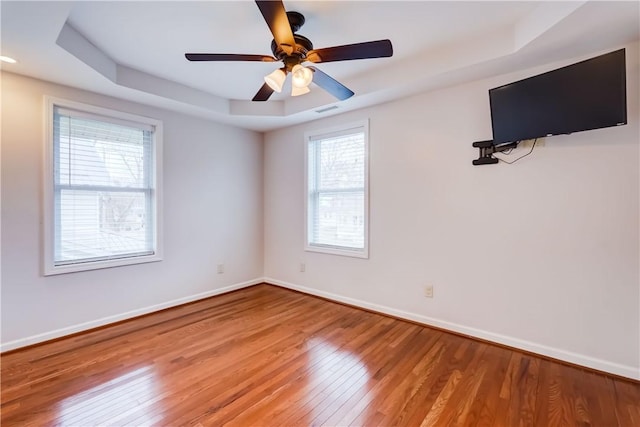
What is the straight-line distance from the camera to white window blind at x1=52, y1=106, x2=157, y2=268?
111 inches

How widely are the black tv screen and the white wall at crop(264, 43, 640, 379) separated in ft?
0.84

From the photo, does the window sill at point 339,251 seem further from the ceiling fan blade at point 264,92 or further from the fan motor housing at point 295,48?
the fan motor housing at point 295,48

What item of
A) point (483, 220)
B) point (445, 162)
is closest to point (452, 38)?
point (445, 162)

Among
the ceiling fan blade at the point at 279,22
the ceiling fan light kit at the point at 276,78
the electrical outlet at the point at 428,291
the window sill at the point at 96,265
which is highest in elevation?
the ceiling fan blade at the point at 279,22

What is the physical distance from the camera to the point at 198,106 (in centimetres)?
342

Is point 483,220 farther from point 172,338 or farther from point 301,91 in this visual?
point 172,338

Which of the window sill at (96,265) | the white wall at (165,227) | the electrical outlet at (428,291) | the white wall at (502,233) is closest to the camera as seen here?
the white wall at (502,233)

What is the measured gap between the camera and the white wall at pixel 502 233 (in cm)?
217

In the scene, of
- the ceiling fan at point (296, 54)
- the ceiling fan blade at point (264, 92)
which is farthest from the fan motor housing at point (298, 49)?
the ceiling fan blade at point (264, 92)

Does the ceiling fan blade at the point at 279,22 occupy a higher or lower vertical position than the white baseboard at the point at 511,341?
higher

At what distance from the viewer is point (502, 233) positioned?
2.63 meters

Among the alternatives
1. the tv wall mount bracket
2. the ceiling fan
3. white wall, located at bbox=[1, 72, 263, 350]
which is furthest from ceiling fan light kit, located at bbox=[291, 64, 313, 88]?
white wall, located at bbox=[1, 72, 263, 350]

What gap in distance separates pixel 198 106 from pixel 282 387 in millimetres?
2957

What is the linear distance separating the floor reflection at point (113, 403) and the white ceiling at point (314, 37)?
91.8 inches
